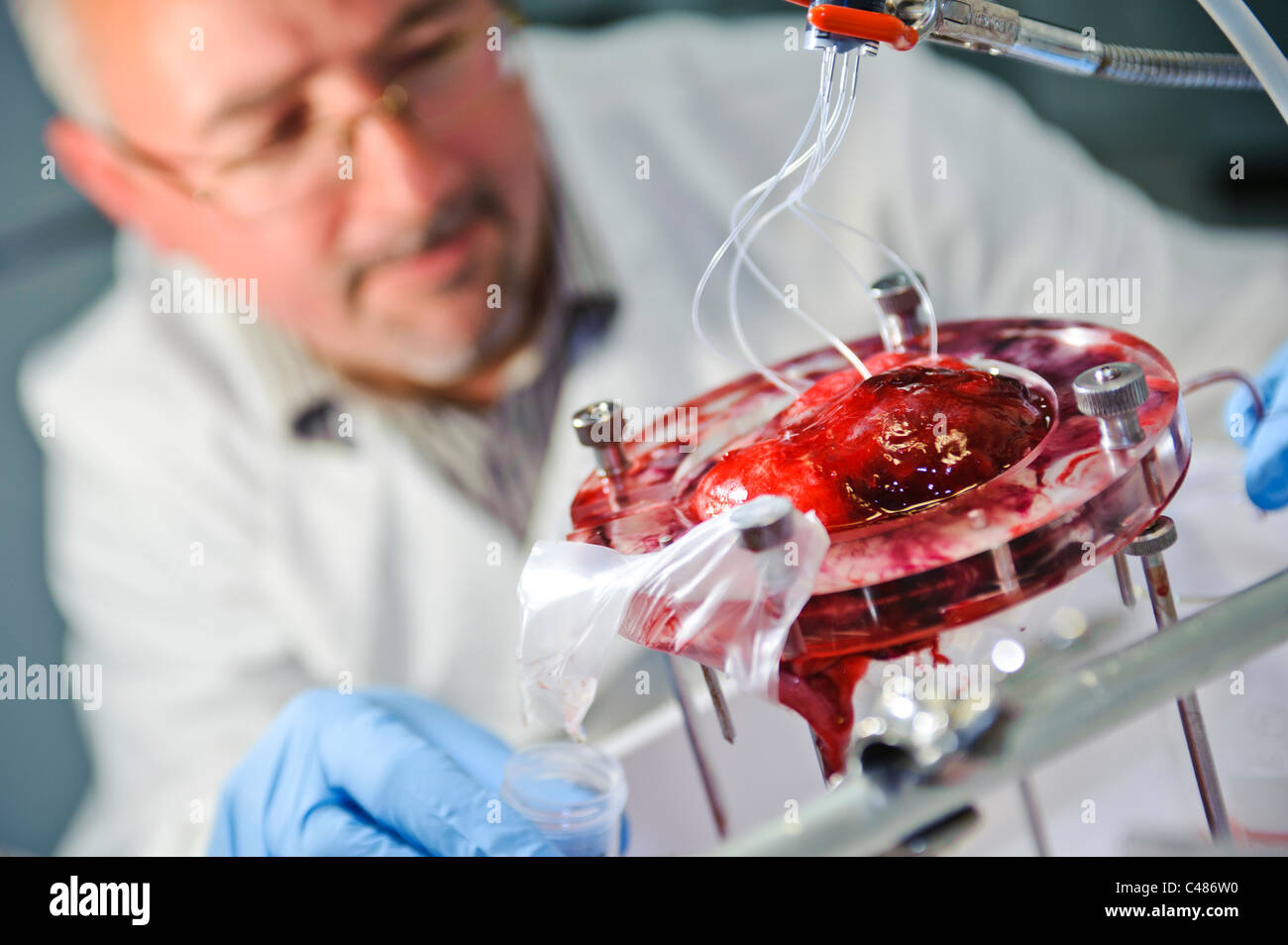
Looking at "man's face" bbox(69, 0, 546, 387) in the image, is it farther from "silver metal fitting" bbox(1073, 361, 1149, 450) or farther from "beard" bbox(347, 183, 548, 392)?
"silver metal fitting" bbox(1073, 361, 1149, 450)

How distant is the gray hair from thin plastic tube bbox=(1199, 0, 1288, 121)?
6.04ft

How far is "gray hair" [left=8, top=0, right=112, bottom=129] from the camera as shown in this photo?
6.24 ft

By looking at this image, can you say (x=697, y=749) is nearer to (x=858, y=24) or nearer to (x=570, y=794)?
(x=570, y=794)

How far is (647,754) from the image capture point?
1148mm

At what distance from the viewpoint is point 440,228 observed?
212 cm

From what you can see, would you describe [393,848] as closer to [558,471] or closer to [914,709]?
[914,709]

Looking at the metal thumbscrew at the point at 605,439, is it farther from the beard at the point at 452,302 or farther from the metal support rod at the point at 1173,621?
the beard at the point at 452,302

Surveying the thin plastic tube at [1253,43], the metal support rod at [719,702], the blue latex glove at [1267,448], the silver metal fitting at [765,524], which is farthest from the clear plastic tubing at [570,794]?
the thin plastic tube at [1253,43]

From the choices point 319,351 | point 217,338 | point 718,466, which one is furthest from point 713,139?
point 718,466

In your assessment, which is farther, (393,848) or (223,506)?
(223,506)

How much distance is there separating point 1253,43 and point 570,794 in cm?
73

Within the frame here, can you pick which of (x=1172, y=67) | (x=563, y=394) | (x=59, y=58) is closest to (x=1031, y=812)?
(x=1172, y=67)

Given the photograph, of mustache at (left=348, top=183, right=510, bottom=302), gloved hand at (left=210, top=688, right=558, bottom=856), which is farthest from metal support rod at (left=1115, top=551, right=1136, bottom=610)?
mustache at (left=348, top=183, right=510, bottom=302)
